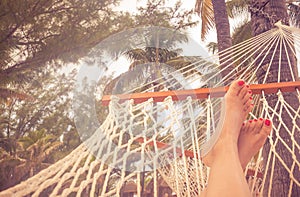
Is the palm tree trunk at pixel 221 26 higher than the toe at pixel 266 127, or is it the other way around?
the palm tree trunk at pixel 221 26

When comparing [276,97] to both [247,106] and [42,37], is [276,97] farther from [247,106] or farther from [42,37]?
[42,37]

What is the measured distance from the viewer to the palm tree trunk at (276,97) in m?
1.31

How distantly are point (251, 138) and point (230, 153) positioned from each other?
17 cm

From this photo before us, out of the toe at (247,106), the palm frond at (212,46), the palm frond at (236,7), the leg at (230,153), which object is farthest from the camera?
the palm frond at (212,46)

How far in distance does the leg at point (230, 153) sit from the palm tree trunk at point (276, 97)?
0.36 meters

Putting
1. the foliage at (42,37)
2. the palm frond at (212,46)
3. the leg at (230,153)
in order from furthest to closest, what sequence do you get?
the palm frond at (212,46) < the foliage at (42,37) < the leg at (230,153)

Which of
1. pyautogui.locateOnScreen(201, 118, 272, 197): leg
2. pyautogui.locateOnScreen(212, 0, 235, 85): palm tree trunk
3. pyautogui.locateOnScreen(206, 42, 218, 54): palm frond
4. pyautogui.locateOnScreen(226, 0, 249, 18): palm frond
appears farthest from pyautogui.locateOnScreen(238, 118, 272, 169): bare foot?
pyautogui.locateOnScreen(206, 42, 218, 54): palm frond

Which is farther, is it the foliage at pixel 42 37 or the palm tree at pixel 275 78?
the foliage at pixel 42 37

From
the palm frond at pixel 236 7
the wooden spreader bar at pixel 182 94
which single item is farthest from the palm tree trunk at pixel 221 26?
the palm frond at pixel 236 7

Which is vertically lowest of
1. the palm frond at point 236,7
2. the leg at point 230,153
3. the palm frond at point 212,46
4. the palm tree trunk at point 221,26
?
the leg at point 230,153

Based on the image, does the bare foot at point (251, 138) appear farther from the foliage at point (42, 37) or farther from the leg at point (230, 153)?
the foliage at point (42, 37)

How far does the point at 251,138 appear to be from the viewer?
3.05 ft

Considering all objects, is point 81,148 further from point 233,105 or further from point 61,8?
point 61,8

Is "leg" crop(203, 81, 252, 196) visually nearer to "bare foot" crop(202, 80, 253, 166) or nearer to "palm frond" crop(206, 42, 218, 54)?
"bare foot" crop(202, 80, 253, 166)
